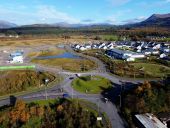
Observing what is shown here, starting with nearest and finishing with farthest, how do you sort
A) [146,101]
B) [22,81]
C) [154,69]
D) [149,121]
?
[149,121]
[146,101]
[22,81]
[154,69]

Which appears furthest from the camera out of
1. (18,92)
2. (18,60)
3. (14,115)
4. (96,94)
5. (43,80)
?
(18,60)

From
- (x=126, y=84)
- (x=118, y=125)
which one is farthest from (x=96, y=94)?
(x=118, y=125)

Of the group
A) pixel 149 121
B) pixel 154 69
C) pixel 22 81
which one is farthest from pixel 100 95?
pixel 154 69

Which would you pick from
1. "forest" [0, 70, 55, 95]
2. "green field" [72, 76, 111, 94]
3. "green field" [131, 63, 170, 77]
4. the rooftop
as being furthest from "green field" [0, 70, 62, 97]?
the rooftop

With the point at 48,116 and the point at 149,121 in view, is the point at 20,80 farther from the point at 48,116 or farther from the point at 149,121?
the point at 149,121

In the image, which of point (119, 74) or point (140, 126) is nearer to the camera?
point (140, 126)

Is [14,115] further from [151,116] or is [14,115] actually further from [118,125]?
[151,116]
